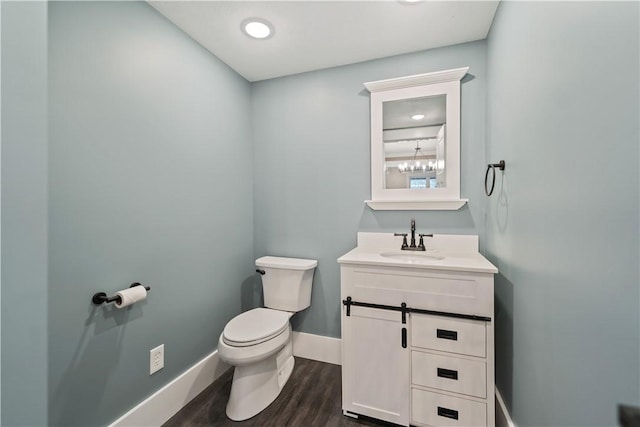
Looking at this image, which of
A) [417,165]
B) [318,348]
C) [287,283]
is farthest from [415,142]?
[318,348]

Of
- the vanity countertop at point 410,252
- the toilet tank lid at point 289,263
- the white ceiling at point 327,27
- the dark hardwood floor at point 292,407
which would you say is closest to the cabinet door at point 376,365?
the dark hardwood floor at point 292,407

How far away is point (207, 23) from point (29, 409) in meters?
1.88

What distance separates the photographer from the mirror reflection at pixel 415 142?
5.86ft

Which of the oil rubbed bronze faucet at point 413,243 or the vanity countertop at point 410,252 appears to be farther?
the oil rubbed bronze faucet at point 413,243

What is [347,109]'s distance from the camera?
1990 millimetres

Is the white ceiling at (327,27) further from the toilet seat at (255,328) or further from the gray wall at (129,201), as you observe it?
the toilet seat at (255,328)

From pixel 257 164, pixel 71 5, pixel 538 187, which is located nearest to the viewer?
pixel 538 187

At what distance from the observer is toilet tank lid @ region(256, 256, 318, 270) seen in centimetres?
193

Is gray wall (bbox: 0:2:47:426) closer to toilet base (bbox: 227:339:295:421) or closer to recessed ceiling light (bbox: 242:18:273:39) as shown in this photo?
toilet base (bbox: 227:339:295:421)

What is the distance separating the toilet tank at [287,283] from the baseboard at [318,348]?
1.02 ft

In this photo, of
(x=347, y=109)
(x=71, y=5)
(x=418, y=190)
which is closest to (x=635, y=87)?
(x=418, y=190)

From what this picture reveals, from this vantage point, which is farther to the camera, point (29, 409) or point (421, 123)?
point (421, 123)

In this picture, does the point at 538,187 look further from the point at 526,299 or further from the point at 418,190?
the point at 418,190

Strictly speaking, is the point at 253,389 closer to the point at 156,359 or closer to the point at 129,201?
the point at 156,359
